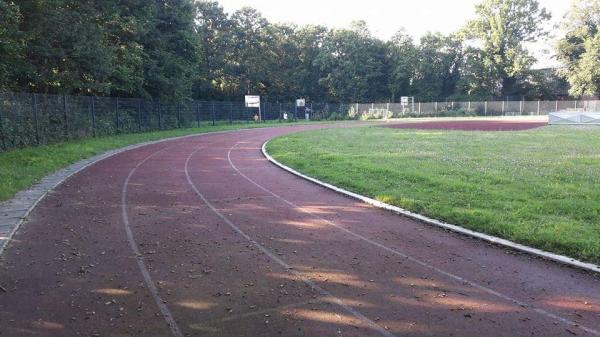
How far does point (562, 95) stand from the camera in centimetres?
7631

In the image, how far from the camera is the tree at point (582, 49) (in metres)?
68.1

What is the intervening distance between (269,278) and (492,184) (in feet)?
22.1

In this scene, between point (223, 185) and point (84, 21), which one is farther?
point (84, 21)

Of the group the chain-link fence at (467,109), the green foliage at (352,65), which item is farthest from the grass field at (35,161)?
the green foliage at (352,65)

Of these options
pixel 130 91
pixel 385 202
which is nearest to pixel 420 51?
pixel 130 91

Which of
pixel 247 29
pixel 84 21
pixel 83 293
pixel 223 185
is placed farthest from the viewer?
pixel 247 29

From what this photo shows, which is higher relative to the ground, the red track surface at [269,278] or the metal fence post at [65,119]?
the metal fence post at [65,119]

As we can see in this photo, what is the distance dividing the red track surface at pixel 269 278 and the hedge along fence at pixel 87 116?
448 inches

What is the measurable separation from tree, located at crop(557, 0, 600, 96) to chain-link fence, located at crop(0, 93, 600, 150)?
806 centimetres

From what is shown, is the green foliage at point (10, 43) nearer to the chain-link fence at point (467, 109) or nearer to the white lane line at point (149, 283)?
the white lane line at point (149, 283)

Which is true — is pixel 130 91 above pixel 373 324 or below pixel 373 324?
above

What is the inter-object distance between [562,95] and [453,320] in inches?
3303

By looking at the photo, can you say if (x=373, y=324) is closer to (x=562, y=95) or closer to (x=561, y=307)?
(x=561, y=307)

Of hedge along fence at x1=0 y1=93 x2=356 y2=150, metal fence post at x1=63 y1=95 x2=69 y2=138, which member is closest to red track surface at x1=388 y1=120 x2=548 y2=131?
hedge along fence at x1=0 y1=93 x2=356 y2=150
